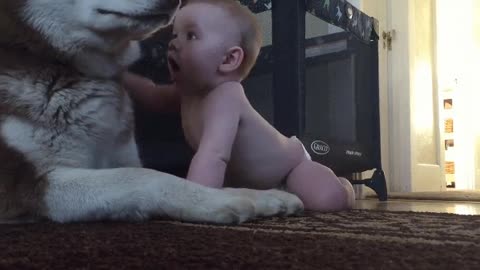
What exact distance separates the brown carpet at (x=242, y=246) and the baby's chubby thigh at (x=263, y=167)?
0.28 metres

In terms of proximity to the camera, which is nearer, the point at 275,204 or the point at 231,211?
the point at 231,211

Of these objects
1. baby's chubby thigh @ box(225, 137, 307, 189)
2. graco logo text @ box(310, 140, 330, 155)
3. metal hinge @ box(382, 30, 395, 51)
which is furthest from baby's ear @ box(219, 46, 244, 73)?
metal hinge @ box(382, 30, 395, 51)

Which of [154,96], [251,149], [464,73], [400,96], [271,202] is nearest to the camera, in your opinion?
[271,202]

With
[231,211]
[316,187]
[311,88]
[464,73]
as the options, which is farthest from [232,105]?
[464,73]

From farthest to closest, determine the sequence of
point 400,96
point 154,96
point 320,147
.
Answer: point 400,96 < point 320,147 < point 154,96

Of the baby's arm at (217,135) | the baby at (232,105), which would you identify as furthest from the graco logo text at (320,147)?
the baby's arm at (217,135)

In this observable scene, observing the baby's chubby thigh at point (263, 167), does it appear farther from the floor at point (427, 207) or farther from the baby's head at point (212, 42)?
the floor at point (427, 207)

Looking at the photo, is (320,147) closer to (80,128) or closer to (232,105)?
(232,105)

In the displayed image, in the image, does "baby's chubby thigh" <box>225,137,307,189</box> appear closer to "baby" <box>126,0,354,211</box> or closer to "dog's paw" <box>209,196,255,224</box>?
"baby" <box>126,0,354,211</box>

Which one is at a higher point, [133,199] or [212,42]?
[212,42]

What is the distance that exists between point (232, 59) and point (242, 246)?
58 centimetres

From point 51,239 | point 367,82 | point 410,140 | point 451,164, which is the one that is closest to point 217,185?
point 51,239

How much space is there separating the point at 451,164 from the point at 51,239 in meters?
6.41

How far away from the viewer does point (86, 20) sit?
38.3 inches
